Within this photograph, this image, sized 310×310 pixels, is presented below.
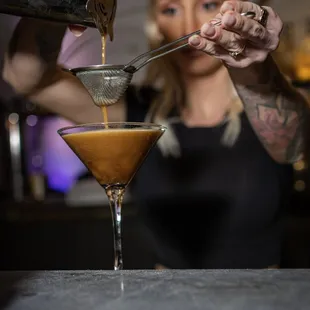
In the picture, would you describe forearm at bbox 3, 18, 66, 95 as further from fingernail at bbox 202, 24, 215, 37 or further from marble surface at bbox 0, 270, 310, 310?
marble surface at bbox 0, 270, 310, 310

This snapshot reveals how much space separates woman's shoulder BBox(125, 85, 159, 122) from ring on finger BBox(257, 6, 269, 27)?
82 centimetres

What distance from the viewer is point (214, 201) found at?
163cm

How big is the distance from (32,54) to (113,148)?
1.80 feet

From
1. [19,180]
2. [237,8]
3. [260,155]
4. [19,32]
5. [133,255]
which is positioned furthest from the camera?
[19,180]

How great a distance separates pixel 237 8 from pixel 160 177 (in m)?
0.82

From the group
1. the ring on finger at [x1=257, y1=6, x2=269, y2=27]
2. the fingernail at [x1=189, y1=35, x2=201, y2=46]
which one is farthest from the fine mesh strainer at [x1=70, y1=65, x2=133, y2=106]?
the ring on finger at [x1=257, y1=6, x2=269, y2=27]

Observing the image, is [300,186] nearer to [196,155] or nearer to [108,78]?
[196,155]

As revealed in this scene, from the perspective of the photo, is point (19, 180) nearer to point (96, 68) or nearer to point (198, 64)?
point (198, 64)

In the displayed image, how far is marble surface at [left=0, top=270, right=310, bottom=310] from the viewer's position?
0.50 m

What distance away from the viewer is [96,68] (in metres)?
0.97

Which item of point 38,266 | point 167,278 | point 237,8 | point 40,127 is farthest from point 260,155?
point 40,127

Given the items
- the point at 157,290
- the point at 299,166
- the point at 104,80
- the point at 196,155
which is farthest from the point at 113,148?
the point at 299,166

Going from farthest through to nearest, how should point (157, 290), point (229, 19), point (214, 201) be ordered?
1. point (214, 201)
2. point (229, 19)
3. point (157, 290)

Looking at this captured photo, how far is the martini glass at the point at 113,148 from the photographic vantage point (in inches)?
39.4
